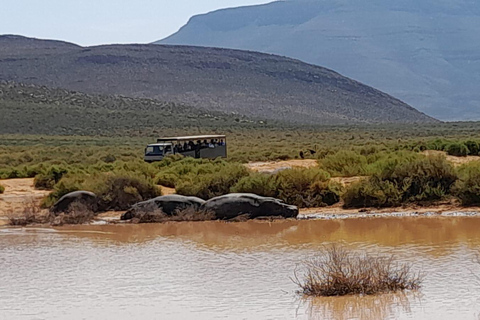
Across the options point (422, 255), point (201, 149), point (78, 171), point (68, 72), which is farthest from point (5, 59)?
point (422, 255)

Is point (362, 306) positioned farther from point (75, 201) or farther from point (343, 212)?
point (75, 201)

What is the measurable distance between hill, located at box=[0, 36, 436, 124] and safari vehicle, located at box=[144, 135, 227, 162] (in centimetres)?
5714

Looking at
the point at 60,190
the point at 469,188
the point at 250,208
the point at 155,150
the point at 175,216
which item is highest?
the point at 155,150

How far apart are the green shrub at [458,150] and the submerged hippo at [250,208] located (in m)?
14.5

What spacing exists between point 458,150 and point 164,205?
627 inches

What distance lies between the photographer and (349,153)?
90.4ft

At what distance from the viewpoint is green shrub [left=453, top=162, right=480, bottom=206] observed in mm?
20734

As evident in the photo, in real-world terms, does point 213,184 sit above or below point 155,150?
below

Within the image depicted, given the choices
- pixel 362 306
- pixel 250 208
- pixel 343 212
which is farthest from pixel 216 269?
pixel 343 212

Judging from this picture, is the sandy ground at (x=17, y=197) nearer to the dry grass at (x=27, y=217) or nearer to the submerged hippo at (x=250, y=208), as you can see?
the dry grass at (x=27, y=217)

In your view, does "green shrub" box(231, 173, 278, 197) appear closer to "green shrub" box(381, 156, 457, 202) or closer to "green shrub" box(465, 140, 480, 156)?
"green shrub" box(381, 156, 457, 202)

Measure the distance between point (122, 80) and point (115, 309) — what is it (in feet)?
321

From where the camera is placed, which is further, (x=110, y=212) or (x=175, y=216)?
(x=110, y=212)

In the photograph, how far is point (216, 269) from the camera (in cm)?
1398
